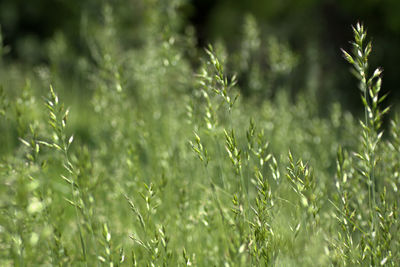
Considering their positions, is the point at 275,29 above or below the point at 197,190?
below

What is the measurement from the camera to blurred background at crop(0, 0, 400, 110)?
5520 millimetres

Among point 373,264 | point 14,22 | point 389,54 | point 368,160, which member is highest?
point 368,160

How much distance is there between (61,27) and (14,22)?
44.7 inches

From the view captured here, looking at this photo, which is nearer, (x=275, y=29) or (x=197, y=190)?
(x=197, y=190)

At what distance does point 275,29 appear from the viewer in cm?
687

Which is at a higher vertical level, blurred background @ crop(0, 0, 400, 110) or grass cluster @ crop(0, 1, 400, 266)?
grass cluster @ crop(0, 1, 400, 266)

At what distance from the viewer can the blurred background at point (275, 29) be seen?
5.52 meters

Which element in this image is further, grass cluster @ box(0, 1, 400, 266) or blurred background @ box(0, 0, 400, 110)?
blurred background @ box(0, 0, 400, 110)

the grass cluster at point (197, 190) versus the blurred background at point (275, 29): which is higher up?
the grass cluster at point (197, 190)

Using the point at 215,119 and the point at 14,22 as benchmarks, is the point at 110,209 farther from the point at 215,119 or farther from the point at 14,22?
the point at 14,22

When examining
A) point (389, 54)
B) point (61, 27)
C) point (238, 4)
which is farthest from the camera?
point (61, 27)

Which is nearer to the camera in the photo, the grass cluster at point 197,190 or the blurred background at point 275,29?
the grass cluster at point 197,190

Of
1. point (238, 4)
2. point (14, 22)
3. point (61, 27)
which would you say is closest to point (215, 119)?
point (238, 4)

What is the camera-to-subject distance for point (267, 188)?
132 cm
